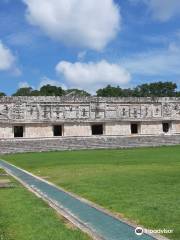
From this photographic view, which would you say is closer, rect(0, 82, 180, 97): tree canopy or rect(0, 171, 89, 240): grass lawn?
rect(0, 171, 89, 240): grass lawn

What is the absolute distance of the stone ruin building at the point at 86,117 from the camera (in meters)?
41.4

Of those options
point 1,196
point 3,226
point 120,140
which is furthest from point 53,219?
point 120,140

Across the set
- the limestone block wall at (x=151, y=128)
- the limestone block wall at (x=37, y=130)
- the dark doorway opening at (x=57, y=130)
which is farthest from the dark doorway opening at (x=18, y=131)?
the limestone block wall at (x=151, y=128)

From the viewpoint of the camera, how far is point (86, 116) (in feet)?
141

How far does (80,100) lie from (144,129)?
7.12 m

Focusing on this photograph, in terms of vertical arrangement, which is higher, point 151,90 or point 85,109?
point 151,90

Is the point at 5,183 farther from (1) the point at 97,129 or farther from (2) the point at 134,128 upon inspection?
(2) the point at 134,128

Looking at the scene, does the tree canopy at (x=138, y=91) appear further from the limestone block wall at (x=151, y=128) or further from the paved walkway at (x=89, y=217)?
the paved walkway at (x=89, y=217)

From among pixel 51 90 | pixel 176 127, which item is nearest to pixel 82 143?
pixel 176 127

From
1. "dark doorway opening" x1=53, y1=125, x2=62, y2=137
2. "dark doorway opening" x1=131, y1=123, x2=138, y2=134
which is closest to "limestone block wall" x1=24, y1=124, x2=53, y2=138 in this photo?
"dark doorway opening" x1=53, y1=125, x2=62, y2=137

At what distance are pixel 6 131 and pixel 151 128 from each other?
14277 mm

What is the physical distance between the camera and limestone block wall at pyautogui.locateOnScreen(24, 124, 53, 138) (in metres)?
41.6

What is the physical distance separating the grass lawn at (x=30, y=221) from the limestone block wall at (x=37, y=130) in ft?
101

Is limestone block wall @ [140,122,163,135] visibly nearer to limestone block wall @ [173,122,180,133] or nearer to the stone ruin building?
the stone ruin building
